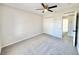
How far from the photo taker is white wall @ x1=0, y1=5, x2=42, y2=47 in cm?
177

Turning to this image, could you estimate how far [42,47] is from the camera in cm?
192

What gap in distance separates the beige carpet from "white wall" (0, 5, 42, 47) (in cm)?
13

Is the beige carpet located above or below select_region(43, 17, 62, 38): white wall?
below

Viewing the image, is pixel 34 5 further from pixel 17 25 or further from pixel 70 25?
pixel 70 25

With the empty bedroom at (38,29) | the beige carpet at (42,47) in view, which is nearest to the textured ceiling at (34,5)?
the empty bedroom at (38,29)

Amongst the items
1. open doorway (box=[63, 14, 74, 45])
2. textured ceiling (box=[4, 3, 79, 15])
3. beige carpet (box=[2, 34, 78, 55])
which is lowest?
beige carpet (box=[2, 34, 78, 55])

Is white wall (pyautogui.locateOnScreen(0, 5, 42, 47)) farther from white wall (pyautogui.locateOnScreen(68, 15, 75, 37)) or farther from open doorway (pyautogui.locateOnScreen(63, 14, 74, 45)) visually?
white wall (pyautogui.locateOnScreen(68, 15, 75, 37))

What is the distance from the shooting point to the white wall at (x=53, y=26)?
6.63ft

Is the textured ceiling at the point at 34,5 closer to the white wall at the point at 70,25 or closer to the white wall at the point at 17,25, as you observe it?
the white wall at the point at 17,25

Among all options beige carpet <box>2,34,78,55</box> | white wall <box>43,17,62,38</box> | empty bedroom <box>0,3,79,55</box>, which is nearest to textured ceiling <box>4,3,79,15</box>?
empty bedroom <box>0,3,79,55</box>

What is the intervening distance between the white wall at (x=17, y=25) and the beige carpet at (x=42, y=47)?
0.42 feet

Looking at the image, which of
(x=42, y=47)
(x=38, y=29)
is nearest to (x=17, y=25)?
(x=38, y=29)
